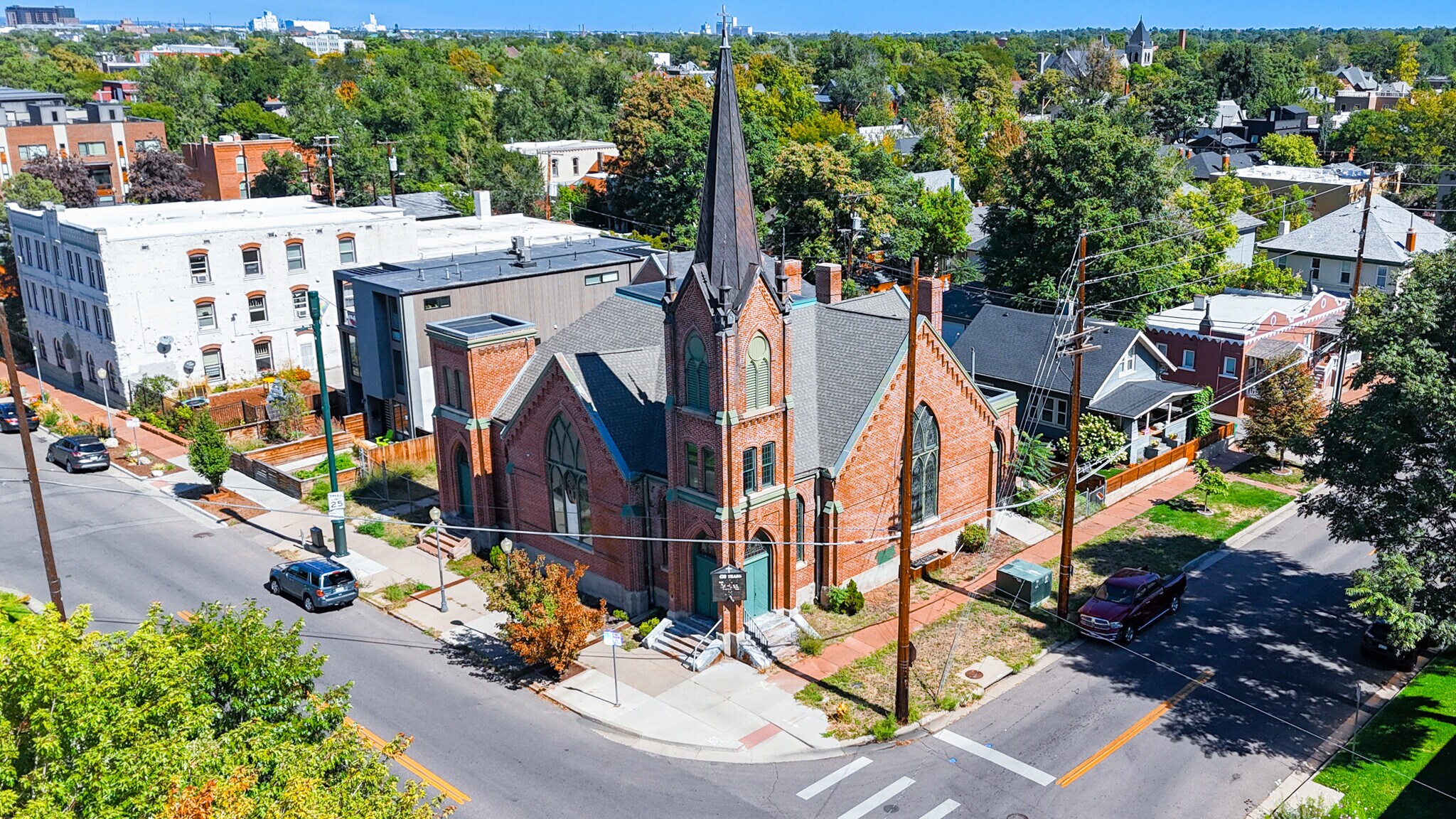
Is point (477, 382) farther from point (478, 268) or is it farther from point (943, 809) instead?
point (943, 809)

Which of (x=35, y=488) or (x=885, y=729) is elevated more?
(x=35, y=488)

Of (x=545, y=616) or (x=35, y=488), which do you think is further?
(x=545, y=616)

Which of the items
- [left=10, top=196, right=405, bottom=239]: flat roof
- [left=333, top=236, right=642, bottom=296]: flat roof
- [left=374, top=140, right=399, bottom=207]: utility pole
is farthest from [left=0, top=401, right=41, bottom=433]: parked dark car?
[left=374, top=140, right=399, bottom=207]: utility pole

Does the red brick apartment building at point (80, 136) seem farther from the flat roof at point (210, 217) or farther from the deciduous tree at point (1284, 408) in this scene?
the deciduous tree at point (1284, 408)

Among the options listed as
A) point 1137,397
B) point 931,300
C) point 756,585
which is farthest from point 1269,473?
point 756,585

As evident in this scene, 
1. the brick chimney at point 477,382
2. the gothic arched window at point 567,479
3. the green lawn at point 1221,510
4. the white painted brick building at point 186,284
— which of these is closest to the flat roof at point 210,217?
the white painted brick building at point 186,284
